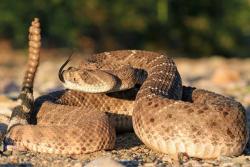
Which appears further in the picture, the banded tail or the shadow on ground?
the shadow on ground

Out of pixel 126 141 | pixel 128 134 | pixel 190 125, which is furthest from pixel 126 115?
pixel 190 125

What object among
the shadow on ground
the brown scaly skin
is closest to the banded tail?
the shadow on ground

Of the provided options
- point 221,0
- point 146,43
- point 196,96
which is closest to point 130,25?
point 146,43

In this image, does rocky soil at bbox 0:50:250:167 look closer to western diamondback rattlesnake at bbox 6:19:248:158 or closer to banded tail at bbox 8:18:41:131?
western diamondback rattlesnake at bbox 6:19:248:158

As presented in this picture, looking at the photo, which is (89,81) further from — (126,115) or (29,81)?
(126,115)

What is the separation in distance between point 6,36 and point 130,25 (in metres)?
4.52

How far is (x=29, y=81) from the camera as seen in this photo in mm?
7539

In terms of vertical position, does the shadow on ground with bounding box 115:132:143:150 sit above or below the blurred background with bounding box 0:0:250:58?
below

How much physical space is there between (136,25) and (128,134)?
11209 mm

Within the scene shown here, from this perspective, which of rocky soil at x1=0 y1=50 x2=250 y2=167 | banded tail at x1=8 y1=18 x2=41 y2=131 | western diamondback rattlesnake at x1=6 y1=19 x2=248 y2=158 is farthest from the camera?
banded tail at x1=8 y1=18 x2=41 y2=131

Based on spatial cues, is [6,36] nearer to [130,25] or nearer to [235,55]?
[130,25]

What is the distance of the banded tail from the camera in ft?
23.3

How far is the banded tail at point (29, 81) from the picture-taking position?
7.10 m

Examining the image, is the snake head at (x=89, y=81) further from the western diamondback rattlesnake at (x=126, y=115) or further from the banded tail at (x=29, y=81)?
the banded tail at (x=29, y=81)
